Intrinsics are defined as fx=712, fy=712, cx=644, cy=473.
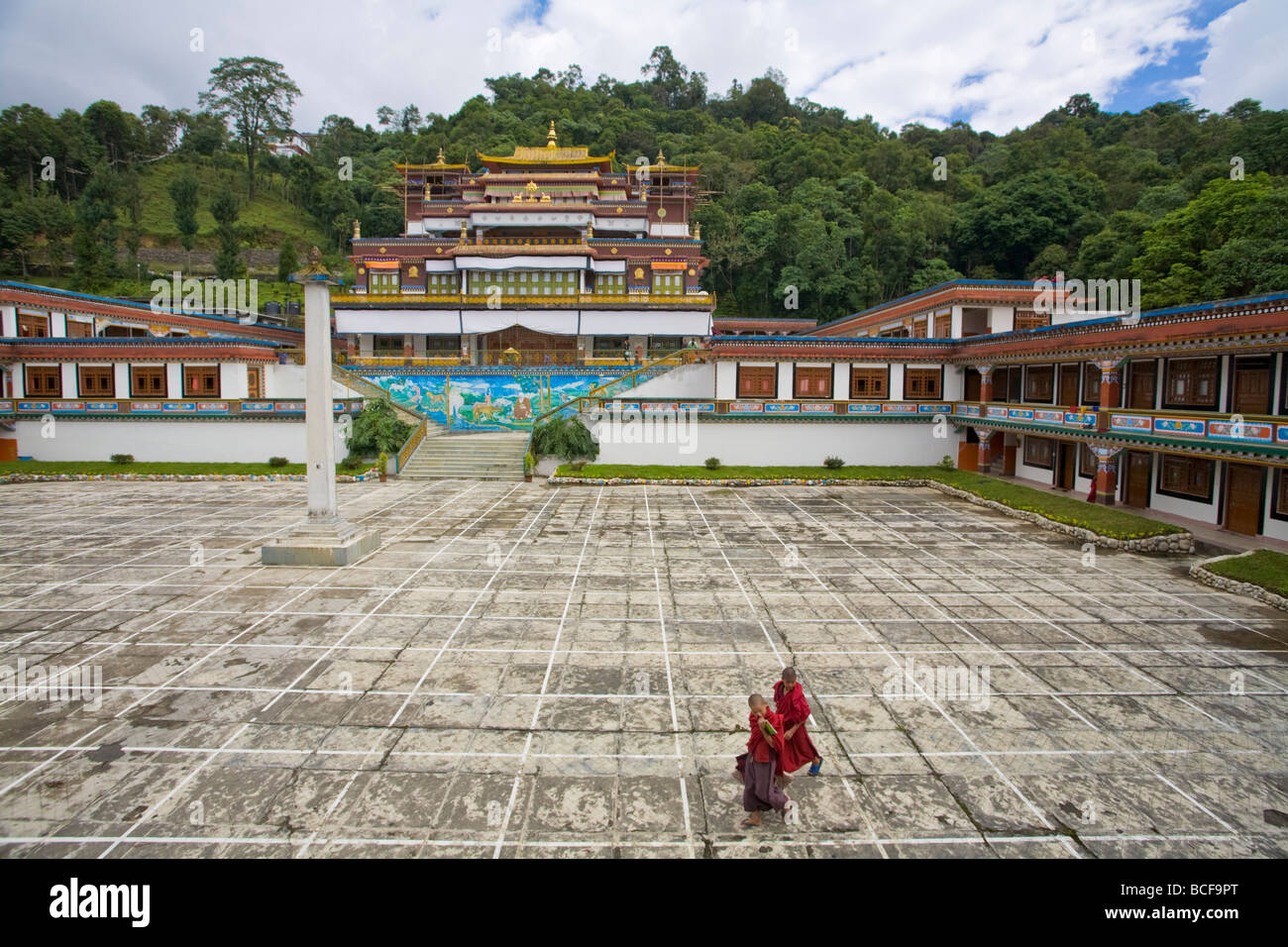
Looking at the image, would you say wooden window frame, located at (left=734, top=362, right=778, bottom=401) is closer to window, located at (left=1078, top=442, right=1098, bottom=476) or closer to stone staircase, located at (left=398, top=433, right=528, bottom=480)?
stone staircase, located at (left=398, top=433, right=528, bottom=480)

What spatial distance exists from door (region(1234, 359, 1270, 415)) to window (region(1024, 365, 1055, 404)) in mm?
7167

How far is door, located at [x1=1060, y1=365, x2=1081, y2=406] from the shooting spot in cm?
2404

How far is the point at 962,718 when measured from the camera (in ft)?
27.0

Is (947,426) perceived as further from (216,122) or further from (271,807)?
(216,122)

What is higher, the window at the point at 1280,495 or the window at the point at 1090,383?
the window at the point at 1090,383

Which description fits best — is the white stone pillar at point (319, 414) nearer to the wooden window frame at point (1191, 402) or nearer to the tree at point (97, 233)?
the wooden window frame at point (1191, 402)

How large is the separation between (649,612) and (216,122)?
101757 millimetres

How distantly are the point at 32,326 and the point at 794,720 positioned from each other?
128 feet

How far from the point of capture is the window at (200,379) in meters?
30.0

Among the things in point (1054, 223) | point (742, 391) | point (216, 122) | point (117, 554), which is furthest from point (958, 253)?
point (216, 122)

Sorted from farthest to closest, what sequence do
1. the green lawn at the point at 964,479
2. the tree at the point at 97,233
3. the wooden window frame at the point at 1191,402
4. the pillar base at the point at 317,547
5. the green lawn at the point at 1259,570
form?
the tree at the point at 97,233
the wooden window frame at the point at 1191,402
the green lawn at the point at 964,479
the pillar base at the point at 317,547
the green lawn at the point at 1259,570

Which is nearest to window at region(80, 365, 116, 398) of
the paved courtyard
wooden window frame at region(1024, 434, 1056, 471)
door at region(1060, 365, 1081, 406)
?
the paved courtyard

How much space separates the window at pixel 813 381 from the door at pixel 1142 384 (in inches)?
408

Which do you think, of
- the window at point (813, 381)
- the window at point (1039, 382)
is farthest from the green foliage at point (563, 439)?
the window at point (1039, 382)
